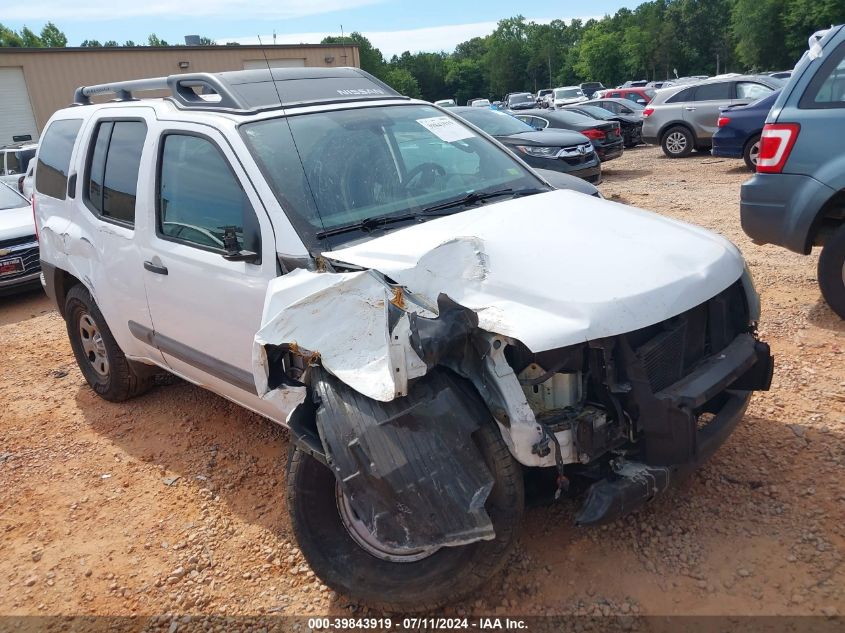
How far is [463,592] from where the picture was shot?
2.48 m

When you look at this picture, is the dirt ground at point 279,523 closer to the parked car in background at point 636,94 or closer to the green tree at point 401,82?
the parked car in background at point 636,94

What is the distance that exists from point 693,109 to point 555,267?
14.1 m

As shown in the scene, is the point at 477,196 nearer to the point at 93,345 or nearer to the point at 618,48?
the point at 93,345

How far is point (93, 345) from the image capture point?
4.79m

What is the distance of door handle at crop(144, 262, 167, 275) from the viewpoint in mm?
3582

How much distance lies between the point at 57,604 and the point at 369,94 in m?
3.00

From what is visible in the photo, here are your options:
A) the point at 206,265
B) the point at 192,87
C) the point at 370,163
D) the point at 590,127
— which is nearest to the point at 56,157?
the point at 192,87

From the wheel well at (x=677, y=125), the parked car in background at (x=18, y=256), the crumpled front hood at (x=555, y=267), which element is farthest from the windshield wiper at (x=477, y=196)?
the wheel well at (x=677, y=125)

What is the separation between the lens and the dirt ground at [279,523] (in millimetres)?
2641

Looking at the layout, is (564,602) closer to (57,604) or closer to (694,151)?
(57,604)

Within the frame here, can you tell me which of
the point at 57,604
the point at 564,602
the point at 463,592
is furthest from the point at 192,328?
the point at 564,602

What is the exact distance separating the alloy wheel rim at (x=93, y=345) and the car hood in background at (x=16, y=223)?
393cm

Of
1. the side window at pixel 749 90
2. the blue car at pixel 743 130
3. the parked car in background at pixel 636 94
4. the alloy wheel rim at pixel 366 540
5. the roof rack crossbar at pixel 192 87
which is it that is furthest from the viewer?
the parked car in background at pixel 636 94

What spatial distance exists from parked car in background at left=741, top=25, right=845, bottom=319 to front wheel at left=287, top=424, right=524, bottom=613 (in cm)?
333
